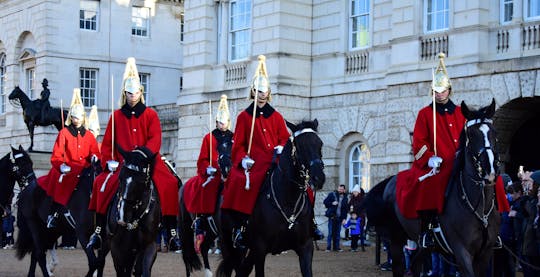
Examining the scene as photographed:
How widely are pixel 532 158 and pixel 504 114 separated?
244 cm

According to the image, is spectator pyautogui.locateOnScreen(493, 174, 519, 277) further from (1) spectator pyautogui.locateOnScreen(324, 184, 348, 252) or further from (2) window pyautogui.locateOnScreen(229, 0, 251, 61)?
(2) window pyautogui.locateOnScreen(229, 0, 251, 61)

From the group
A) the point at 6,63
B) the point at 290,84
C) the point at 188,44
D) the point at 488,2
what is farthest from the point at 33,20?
the point at 488,2

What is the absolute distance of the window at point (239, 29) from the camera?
3366 cm

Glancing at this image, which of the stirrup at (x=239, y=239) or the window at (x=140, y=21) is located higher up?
the window at (x=140, y=21)

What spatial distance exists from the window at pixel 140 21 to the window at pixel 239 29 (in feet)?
48.0

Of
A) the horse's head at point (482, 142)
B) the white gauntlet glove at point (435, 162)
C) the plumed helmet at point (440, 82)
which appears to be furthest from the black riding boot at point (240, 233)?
the horse's head at point (482, 142)

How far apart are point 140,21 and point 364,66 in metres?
20.6

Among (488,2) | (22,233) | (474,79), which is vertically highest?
(488,2)

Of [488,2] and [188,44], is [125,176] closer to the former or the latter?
[488,2]

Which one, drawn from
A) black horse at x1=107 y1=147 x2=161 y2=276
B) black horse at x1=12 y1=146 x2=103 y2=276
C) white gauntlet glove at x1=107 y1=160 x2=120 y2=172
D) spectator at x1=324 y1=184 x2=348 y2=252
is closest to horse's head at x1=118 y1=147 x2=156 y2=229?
black horse at x1=107 y1=147 x2=161 y2=276

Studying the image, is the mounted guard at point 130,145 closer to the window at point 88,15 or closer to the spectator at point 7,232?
the spectator at point 7,232

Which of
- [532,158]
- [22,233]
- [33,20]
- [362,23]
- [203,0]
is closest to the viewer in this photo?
[22,233]

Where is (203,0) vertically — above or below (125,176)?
above

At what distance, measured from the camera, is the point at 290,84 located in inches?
1249
